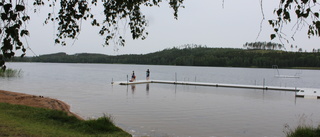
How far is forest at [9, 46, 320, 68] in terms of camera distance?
108 m

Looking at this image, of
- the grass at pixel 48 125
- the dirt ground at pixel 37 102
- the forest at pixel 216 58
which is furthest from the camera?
the forest at pixel 216 58

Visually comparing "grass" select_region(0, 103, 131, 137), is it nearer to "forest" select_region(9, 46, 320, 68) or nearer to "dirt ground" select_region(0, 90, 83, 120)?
"dirt ground" select_region(0, 90, 83, 120)

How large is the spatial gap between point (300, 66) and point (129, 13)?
380ft

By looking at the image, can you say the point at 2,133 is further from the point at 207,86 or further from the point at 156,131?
the point at 207,86

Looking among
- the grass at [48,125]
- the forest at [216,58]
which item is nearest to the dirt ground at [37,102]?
the grass at [48,125]

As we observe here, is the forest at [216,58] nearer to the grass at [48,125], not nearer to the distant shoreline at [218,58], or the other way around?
the distant shoreline at [218,58]

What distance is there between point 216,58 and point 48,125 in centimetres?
12131

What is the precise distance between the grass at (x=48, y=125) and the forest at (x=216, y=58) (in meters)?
81.8

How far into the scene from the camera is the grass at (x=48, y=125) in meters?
6.62

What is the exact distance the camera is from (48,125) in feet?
25.8

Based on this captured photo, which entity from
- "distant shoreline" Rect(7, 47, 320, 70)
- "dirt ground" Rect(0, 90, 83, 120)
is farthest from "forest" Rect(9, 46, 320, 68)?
"dirt ground" Rect(0, 90, 83, 120)

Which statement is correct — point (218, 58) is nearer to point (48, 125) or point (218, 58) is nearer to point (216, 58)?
point (216, 58)

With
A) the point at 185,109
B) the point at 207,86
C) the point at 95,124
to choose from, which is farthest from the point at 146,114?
the point at 207,86

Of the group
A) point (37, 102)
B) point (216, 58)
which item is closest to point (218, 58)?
point (216, 58)
